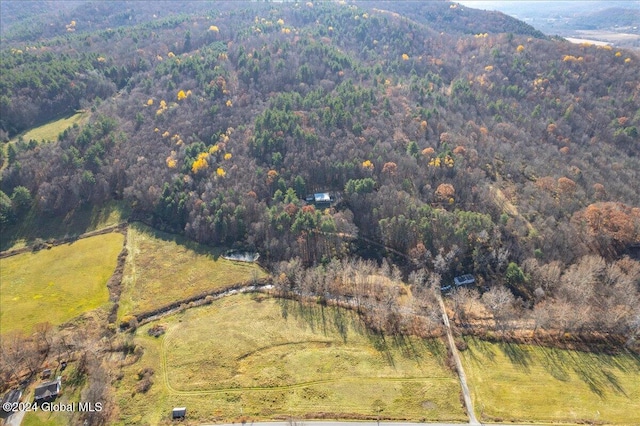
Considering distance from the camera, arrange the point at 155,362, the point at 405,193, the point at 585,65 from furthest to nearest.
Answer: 1. the point at 585,65
2. the point at 405,193
3. the point at 155,362

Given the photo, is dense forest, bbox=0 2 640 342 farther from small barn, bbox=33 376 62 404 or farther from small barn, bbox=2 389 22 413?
small barn, bbox=2 389 22 413

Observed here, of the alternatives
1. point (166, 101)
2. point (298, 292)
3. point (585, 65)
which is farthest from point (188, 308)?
point (585, 65)

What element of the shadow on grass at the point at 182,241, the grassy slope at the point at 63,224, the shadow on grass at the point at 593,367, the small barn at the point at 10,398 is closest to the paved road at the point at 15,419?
the small barn at the point at 10,398

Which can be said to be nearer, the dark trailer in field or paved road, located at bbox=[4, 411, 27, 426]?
paved road, located at bbox=[4, 411, 27, 426]

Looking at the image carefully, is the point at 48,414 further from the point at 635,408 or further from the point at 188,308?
the point at 635,408

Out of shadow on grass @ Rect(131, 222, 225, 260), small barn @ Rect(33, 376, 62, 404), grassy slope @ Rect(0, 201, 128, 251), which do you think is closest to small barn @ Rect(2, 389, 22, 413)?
small barn @ Rect(33, 376, 62, 404)

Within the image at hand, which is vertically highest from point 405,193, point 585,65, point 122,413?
point 585,65

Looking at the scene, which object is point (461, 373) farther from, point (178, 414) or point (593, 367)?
point (178, 414)
